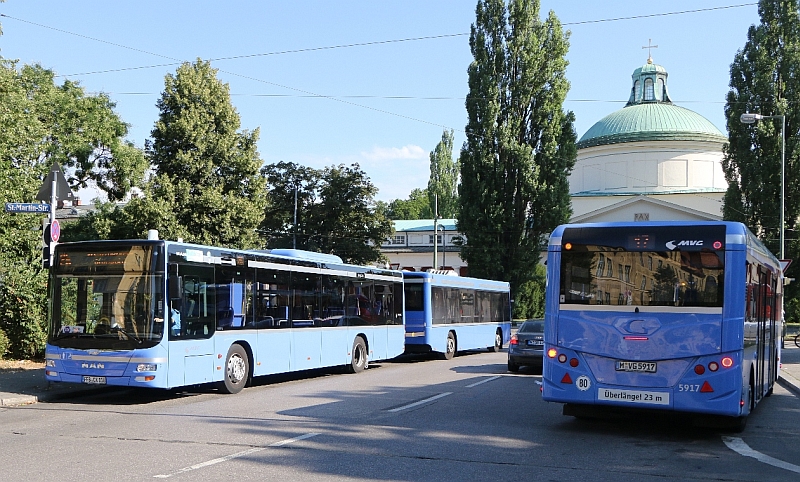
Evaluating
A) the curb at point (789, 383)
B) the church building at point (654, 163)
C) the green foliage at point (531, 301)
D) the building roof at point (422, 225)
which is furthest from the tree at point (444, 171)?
the curb at point (789, 383)

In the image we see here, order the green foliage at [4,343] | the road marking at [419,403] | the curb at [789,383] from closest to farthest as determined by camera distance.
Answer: the road marking at [419,403], the curb at [789,383], the green foliage at [4,343]

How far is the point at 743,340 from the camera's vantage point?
1030 centimetres

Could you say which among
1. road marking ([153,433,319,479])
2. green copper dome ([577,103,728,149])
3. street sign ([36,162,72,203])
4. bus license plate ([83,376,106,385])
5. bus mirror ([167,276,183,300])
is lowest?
road marking ([153,433,319,479])

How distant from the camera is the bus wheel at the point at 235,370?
15234mm

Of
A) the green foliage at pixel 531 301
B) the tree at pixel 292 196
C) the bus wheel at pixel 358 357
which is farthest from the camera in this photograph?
the tree at pixel 292 196

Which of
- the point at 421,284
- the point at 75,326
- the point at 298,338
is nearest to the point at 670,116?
the point at 421,284

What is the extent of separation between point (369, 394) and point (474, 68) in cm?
3351

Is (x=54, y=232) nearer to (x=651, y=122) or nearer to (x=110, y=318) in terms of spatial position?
(x=110, y=318)

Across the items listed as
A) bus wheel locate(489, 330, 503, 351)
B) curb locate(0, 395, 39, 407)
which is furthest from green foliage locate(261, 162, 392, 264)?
curb locate(0, 395, 39, 407)

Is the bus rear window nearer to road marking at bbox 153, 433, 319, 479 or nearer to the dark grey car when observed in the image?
the dark grey car

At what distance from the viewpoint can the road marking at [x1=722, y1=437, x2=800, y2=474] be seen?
28.9ft

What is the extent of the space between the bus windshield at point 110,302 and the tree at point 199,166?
817 inches

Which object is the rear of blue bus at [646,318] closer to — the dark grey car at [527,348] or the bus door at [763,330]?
the bus door at [763,330]

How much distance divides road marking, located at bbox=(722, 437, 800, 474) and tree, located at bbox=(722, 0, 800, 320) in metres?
37.1
